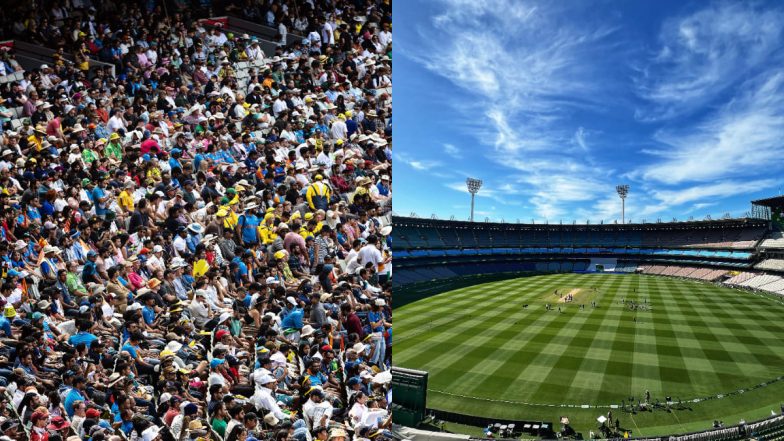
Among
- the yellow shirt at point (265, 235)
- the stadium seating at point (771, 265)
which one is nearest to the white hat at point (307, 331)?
the yellow shirt at point (265, 235)

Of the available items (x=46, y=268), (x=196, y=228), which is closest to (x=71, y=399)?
(x=46, y=268)

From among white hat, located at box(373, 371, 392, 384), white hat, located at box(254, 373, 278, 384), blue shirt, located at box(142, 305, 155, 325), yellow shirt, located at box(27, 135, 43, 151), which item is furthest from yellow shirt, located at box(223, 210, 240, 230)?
yellow shirt, located at box(27, 135, 43, 151)

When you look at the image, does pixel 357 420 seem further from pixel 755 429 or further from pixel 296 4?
pixel 755 429

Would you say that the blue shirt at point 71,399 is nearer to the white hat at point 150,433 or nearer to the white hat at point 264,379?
the white hat at point 150,433

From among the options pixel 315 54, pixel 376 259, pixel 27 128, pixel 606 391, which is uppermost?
pixel 315 54

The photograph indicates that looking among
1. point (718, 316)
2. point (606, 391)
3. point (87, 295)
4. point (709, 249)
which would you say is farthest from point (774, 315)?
point (87, 295)

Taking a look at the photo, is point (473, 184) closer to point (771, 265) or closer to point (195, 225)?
point (771, 265)
